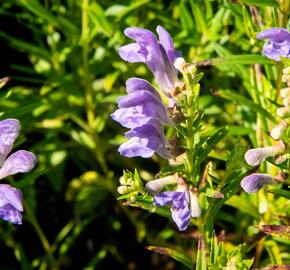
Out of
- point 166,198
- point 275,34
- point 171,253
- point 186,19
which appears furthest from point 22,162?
point 186,19

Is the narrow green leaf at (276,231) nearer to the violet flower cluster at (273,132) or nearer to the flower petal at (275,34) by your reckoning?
the violet flower cluster at (273,132)

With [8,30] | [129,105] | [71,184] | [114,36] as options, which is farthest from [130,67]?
[129,105]

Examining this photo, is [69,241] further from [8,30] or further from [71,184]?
[8,30]

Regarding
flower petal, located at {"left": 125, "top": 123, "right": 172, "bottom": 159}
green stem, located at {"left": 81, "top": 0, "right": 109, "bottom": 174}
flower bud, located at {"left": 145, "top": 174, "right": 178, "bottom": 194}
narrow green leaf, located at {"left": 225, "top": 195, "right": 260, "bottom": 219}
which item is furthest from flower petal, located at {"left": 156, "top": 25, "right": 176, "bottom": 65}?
green stem, located at {"left": 81, "top": 0, "right": 109, "bottom": 174}

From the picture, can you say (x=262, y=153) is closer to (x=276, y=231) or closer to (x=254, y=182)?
(x=254, y=182)

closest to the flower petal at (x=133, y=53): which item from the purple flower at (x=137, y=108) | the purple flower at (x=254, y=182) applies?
the purple flower at (x=137, y=108)

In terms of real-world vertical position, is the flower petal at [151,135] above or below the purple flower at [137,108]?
below
